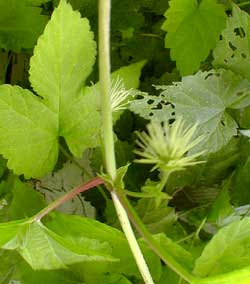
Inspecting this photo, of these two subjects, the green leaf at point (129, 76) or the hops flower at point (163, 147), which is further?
the green leaf at point (129, 76)

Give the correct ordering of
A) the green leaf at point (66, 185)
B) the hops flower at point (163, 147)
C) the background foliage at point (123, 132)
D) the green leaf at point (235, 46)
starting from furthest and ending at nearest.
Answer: the green leaf at point (66, 185) < the green leaf at point (235, 46) < the background foliage at point (123, 132) < the hops flower at point (163, 147)

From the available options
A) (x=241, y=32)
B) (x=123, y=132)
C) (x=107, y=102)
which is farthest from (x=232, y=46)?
(x=107, y=102)

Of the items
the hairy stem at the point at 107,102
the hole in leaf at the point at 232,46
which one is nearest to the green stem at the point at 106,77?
the hairy stem at the point at 107,102

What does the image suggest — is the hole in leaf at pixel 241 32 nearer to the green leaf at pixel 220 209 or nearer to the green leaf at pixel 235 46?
the green leaf at pixel 235 46

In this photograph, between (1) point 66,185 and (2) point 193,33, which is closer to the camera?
(2) point 193,33

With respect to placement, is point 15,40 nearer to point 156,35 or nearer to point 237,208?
point 156,35

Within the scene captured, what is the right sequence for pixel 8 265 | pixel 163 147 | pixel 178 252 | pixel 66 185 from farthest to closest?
pixel 66 185 < pixel 8 265 < pixel 178 252 < pixel 163 147

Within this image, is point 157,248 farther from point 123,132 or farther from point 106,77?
point 123,132
